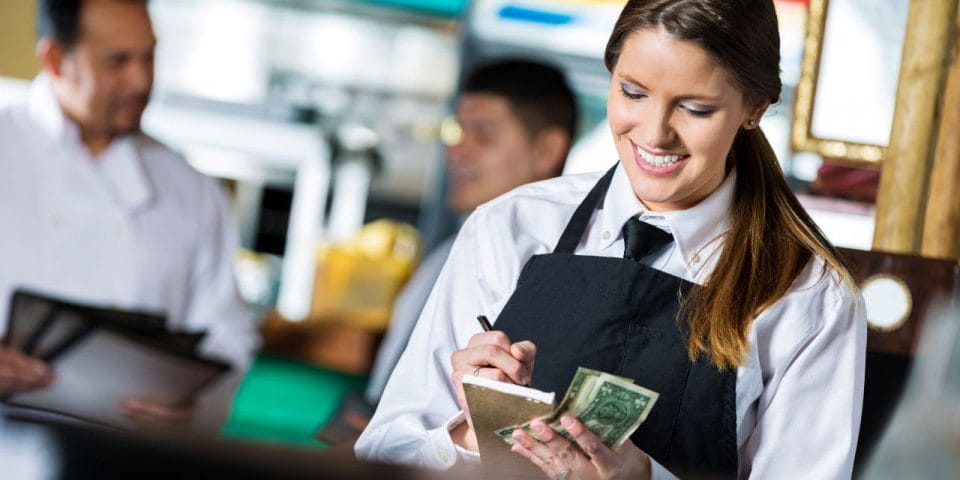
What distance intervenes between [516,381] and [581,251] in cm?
26

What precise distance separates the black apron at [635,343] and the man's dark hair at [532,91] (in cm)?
90

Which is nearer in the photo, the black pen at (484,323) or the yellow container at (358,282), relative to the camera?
the black pen at (484,323)

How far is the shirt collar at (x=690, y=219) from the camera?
1.40 metres

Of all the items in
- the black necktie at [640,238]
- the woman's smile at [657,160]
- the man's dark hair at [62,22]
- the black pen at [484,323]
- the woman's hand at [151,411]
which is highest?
the man's dark hair at [62,22]

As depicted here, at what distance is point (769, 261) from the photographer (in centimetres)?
137

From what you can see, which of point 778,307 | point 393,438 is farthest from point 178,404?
point 778,307

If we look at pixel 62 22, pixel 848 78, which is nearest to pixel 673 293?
pixel 848 78

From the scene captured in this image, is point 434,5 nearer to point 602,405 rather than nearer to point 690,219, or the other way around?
point 690,219

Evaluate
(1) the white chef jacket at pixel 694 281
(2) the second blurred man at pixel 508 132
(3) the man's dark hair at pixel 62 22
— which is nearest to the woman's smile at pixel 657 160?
(1) the white chef jacket at pixel 694 281

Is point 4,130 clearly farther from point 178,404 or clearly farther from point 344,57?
point 344,57

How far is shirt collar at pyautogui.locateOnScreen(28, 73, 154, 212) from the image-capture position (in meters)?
2.40

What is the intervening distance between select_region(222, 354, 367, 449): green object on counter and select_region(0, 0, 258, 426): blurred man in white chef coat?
3.88 ft

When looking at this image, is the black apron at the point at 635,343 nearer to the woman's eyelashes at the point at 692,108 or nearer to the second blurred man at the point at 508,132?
the woman's eyelashes at the point at 692,108

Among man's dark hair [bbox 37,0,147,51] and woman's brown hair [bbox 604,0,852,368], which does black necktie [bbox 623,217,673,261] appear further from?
man's dark hair [bbox 37,0,147,51]
